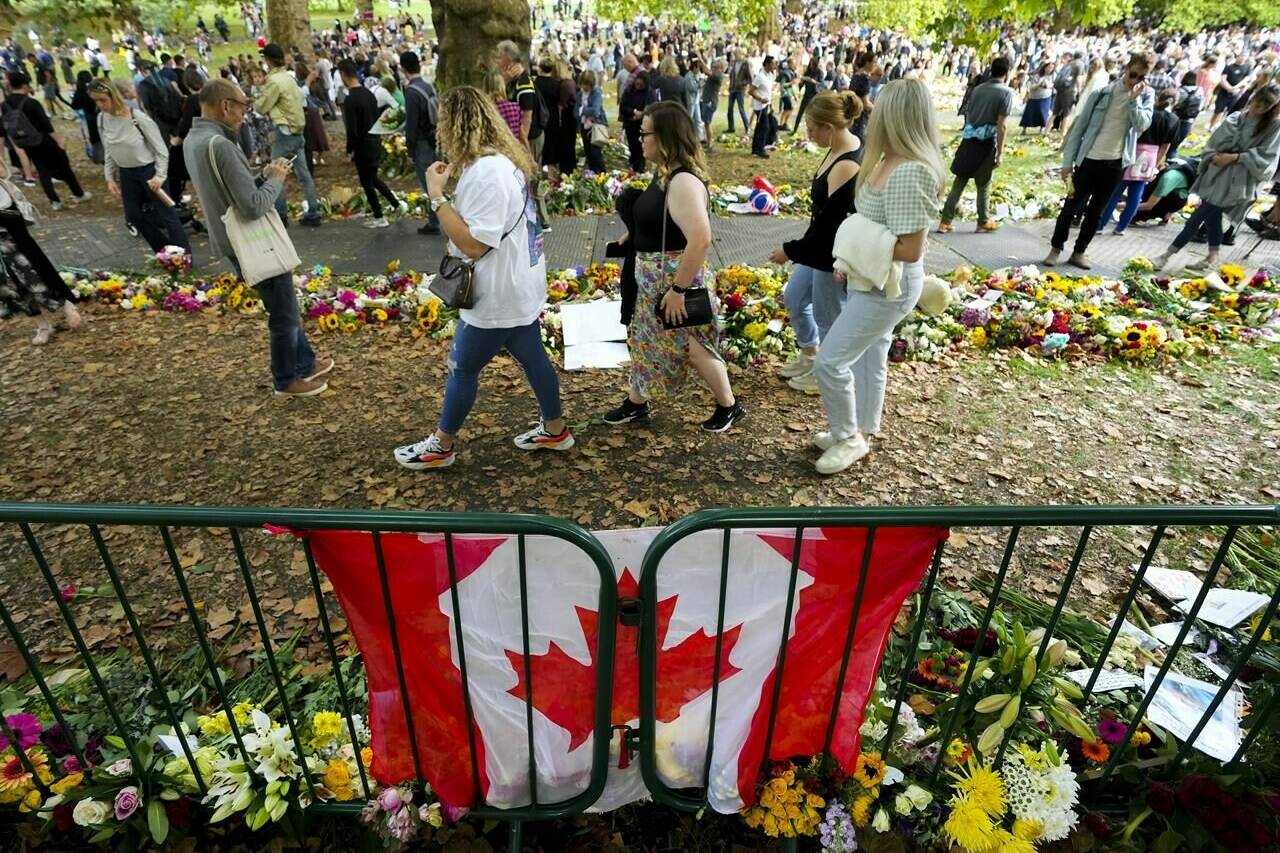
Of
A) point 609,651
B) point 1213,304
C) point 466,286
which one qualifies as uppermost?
point 466,286

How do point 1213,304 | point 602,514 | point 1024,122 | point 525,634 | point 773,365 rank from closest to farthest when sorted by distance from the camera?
point 525,634 → point 602,514 → point 773,365 → point 1213,304 → point 1024,122

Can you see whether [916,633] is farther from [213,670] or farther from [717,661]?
[213,670]

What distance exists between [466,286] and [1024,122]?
644 inches

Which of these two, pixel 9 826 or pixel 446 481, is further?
pixel 446 481

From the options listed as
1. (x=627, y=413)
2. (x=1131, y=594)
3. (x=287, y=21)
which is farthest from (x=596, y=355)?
(x=287, y=21)

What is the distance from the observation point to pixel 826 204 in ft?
13.3

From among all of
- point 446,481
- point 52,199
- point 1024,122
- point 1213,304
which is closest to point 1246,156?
point 1213,304

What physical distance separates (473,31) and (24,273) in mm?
6465

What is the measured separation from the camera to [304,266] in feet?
25.3

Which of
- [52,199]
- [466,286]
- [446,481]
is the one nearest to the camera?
[466,286]

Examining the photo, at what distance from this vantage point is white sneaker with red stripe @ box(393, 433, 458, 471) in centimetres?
415

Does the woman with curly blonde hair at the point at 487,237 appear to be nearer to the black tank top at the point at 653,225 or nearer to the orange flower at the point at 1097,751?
the black tank top at the point at 653,225

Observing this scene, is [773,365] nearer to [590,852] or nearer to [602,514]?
[602,514]

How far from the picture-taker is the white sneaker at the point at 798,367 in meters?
5.09
